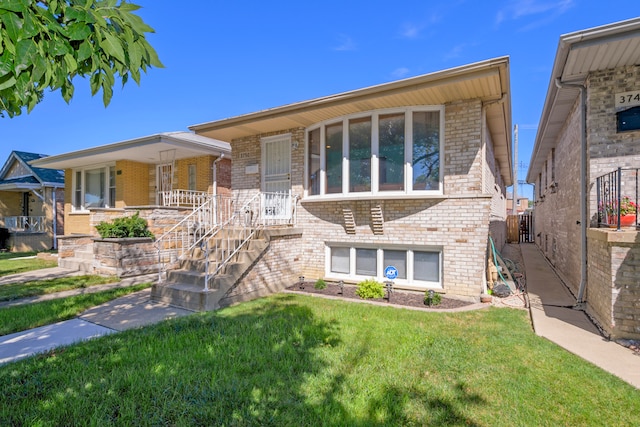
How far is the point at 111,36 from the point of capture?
1.66 metres

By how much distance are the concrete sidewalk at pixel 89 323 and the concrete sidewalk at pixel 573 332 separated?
5889mm

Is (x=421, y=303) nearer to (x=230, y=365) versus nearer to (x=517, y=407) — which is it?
(x=517, y=407)

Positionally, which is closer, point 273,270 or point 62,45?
point 62,45

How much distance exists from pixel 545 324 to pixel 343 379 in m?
3.84

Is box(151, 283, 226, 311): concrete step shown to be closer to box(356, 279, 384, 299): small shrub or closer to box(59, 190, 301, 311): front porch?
box(59, 190, 301, 311): front porch

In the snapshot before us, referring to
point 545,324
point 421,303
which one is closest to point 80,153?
point 421,303

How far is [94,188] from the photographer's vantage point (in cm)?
1505

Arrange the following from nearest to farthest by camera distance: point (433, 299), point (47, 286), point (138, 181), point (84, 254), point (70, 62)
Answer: point (70, 62)
point (433, 299)
point (47, 286)
point (84, 254)
point (138, 181)

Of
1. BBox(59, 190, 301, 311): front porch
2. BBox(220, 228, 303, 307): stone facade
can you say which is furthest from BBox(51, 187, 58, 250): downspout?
BBox(220, 228, 303, 307): stone facade

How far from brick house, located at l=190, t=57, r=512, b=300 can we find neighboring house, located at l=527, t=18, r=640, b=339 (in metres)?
1.17

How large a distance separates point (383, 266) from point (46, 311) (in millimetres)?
6583

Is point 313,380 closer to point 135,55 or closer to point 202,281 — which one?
point 135,55

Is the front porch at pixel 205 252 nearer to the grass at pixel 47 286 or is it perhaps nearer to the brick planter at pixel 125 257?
the brick planter at pixel 125 257

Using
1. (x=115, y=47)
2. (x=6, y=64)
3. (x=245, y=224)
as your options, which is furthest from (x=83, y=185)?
(x=115, y=47)
